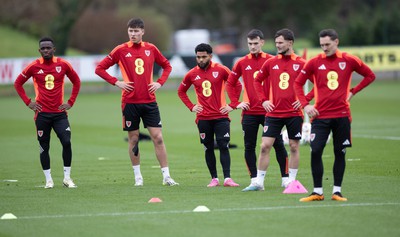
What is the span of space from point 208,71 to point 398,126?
41.0 ft

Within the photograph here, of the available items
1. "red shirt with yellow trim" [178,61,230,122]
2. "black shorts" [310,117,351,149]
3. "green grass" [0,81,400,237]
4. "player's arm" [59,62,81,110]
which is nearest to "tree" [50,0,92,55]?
"green grass" [0,81,400,237]

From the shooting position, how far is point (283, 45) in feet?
43.5

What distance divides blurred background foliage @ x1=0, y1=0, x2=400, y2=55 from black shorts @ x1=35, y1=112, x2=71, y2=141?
4312cm

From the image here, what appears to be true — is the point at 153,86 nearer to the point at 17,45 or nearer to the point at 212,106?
the point at 212,106

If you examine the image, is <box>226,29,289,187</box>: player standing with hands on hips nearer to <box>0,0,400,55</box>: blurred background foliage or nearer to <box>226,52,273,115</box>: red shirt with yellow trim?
<box>226,52,273,115</box>: red shirt with yellow trim

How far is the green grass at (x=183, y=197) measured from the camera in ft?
34.1

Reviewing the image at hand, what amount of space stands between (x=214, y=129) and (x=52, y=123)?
2.56m

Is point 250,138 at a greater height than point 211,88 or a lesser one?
lesser

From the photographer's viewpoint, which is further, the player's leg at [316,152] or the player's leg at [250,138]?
the player's leg at [250,138]

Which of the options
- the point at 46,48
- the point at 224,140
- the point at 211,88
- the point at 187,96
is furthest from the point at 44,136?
the point at 224,140

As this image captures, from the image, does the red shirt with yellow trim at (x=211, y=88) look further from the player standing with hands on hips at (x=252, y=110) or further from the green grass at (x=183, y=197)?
the green grass at (x=183, y=197)

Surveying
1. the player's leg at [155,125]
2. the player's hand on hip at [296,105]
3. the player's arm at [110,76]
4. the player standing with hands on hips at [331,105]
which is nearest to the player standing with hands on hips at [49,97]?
the player's arm at [110,76]

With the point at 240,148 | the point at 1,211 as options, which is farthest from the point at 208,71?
the point at 240,148

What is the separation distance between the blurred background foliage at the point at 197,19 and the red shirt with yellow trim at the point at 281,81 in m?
43.4
